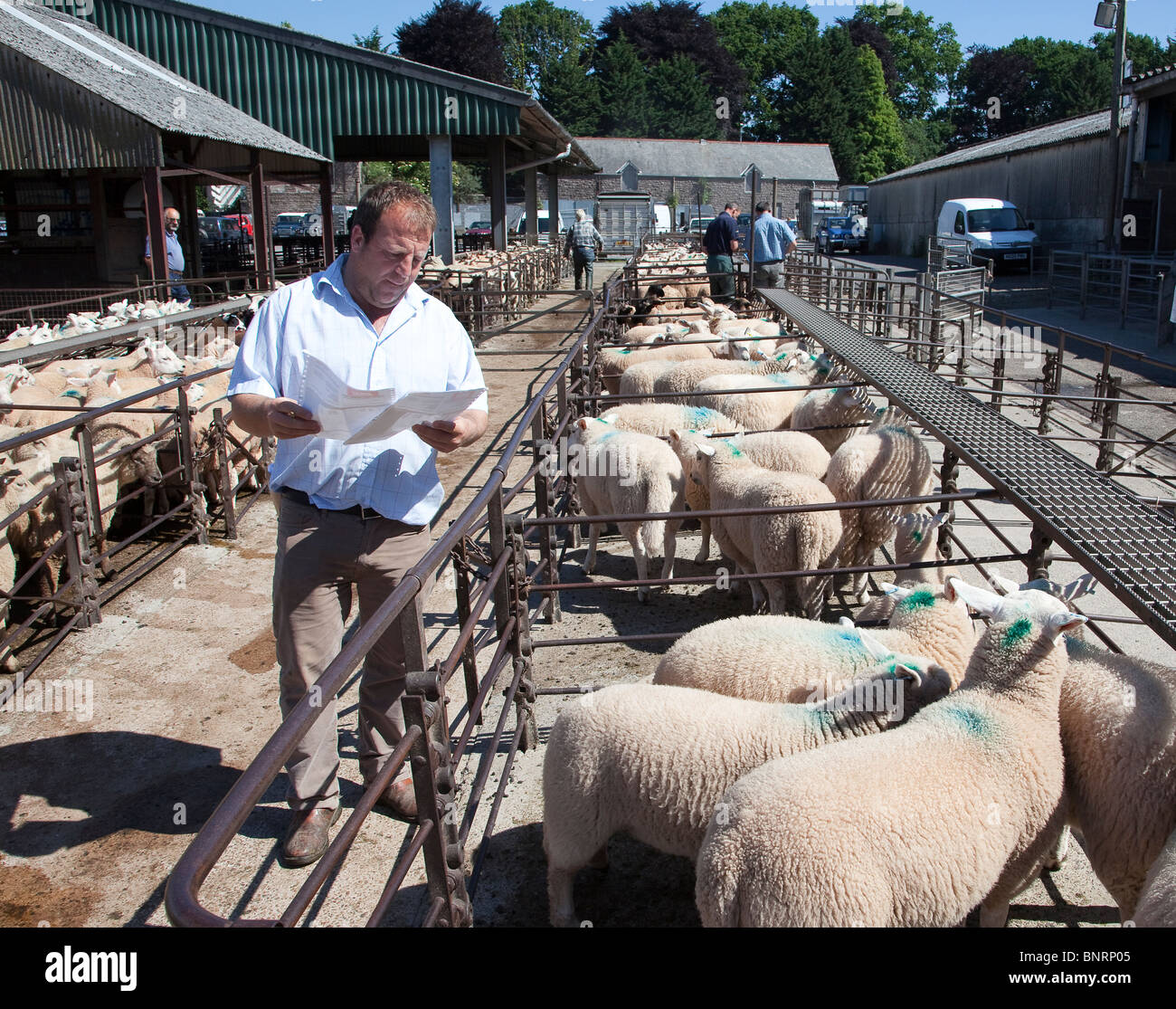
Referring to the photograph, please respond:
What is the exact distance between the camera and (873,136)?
7994cm

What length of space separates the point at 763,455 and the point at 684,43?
9151 centimetres

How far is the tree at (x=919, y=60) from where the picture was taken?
9950cm

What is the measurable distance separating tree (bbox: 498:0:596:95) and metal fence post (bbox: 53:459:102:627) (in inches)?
3553

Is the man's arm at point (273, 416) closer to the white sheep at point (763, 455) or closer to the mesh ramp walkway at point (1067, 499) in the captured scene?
the mesh ramp walkway at point (1067, 499)

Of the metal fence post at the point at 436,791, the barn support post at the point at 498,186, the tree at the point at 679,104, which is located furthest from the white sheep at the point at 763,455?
the tree at the point at 679,104

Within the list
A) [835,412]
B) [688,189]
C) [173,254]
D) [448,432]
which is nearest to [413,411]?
[448,432]

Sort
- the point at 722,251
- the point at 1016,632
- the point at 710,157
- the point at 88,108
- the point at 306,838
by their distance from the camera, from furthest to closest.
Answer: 1. the point at 710,157
2. the point at 88,108
3. the point at 722,251
4. the point at 306,838
5. the point at 1016,632

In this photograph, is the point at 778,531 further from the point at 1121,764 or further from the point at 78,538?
the point at 78,538

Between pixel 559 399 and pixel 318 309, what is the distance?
3007mm

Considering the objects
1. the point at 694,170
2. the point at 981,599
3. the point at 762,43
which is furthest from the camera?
the point at 762,43

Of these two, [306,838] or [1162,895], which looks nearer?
[1162,895]

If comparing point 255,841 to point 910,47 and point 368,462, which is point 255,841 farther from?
point 910,47

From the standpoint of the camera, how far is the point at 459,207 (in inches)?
2024

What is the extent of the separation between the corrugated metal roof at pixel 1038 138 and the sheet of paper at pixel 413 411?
1268 inches
